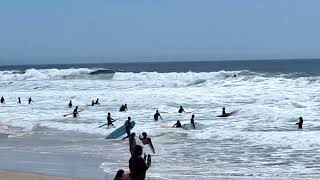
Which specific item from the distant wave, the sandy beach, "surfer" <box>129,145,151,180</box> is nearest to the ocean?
the sandy beach

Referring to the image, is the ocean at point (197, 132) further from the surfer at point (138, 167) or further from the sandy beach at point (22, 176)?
the surfer at point (138, 167)

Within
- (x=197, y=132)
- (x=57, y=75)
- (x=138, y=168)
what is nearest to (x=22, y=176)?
(x=138, y=168)

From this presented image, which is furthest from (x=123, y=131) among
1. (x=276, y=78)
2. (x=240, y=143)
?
(x=276, y=78)

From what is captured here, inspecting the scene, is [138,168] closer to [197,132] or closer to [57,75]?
[197,132]

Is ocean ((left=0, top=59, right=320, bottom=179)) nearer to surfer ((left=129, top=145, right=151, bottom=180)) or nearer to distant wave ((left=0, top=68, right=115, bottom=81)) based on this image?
surfer ((left=129, top=145, right=151, bottom=180))

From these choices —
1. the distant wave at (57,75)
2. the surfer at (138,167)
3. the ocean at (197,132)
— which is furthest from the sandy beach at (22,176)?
the distant wave at (57,75)

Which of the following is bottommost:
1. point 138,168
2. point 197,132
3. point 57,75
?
point 57,75

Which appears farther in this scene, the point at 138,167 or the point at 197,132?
the point at 197,132

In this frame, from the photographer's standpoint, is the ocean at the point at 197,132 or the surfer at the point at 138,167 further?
the ocean at the point at 197,132

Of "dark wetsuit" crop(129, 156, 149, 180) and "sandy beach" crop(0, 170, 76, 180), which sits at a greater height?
"dark wetsuit" crop(129, 156, 149, 180)

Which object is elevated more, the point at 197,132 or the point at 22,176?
the point at 22,176

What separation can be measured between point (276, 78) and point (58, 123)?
1235 inches

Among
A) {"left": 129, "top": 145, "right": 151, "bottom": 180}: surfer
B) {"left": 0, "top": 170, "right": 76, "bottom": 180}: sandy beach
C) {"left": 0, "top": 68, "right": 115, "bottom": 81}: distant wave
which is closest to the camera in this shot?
{"left": 129, "top": 145, "right": 151, "bottom": 180}: surfer

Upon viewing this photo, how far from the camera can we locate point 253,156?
57.3 ft
